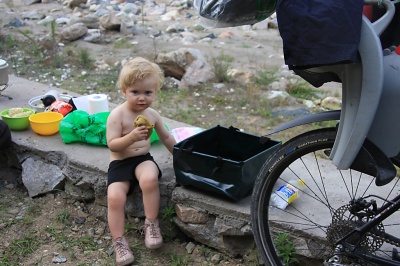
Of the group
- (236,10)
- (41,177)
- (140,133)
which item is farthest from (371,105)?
(41,177)

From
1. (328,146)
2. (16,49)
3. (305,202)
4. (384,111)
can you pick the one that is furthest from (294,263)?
(16,49)

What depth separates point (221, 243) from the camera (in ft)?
10.4

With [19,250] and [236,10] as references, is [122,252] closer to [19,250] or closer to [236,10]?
[19,250]

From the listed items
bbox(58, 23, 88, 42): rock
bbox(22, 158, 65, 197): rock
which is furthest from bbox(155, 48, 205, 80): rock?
bbox(22, 158, 65, 197): rock

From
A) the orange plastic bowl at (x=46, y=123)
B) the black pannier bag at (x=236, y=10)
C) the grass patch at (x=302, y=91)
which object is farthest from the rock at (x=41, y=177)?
the grass patch at (x=302, y=91)

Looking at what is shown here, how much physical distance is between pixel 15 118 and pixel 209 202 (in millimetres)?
1754

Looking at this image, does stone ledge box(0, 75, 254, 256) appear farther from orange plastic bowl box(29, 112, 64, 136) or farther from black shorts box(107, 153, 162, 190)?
black shorts box(107, 153, 162, 190)

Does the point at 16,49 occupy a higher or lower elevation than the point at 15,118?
lower

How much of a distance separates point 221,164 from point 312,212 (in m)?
0.57

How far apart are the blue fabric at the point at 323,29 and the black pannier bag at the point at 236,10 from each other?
0.21m

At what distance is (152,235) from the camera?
3.20 meters

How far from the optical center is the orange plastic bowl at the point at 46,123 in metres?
4.02

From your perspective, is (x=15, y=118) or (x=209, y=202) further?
(x=15, y=118)

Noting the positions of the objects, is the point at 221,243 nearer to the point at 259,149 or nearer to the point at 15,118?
the point at 259,149
